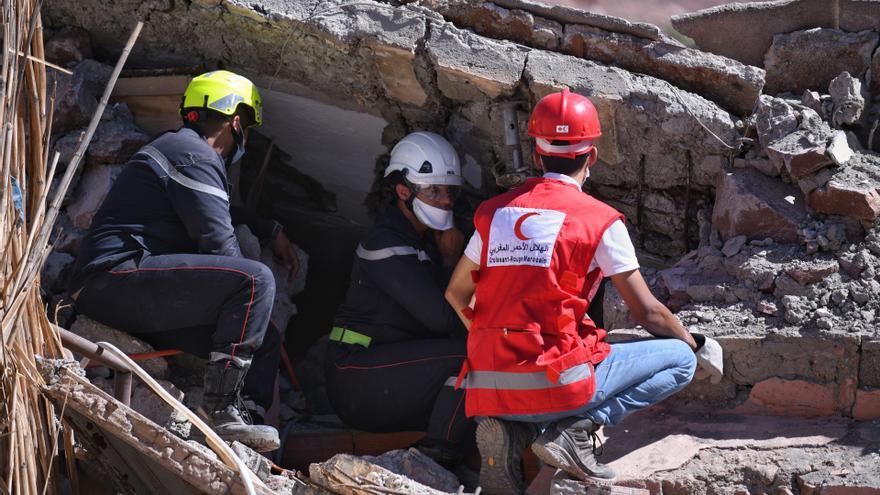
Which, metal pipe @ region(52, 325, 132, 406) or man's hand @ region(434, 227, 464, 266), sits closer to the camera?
metal pipe @ region(52, 325, 132, 406)

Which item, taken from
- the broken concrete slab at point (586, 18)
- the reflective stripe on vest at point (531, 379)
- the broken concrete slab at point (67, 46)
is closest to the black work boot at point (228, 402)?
the reflective stripe on vest at point (531, 379)

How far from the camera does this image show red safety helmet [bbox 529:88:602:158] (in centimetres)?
419

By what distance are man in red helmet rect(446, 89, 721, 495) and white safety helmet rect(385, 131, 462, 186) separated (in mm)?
1102

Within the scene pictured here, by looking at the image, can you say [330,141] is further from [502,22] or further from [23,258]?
[23,258]

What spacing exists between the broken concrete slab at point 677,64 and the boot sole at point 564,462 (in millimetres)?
2028

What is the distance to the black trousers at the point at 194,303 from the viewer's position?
15.8 feet

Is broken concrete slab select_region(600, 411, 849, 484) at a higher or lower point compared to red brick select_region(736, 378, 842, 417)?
lower

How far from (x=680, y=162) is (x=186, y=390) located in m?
2.58

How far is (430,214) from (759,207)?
1.51 m

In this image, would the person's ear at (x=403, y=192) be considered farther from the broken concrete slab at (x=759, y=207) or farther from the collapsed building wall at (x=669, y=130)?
the broken concrete slab at (x=759, y=207)

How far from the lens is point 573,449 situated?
404 cm

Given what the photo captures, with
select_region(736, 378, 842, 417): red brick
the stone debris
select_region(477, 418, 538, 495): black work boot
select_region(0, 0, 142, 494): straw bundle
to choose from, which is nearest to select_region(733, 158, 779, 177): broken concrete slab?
select_region(736, 378, 842, 417): red brick

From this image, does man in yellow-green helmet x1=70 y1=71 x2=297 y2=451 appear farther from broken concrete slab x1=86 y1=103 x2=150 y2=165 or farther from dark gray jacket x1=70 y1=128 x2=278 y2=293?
broken concrete slab x1=86 y1=103 x2=150 y2=165

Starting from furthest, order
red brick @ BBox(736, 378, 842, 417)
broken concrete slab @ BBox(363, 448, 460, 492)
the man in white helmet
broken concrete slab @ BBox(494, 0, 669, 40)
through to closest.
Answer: broken concrete slab @ BBox(494, 0, 669, 40), the man in white helmet, red brick @ BBox(736, 378, 842, 417), broken concrete slab @ BBox(363, 448, 460, 492)
